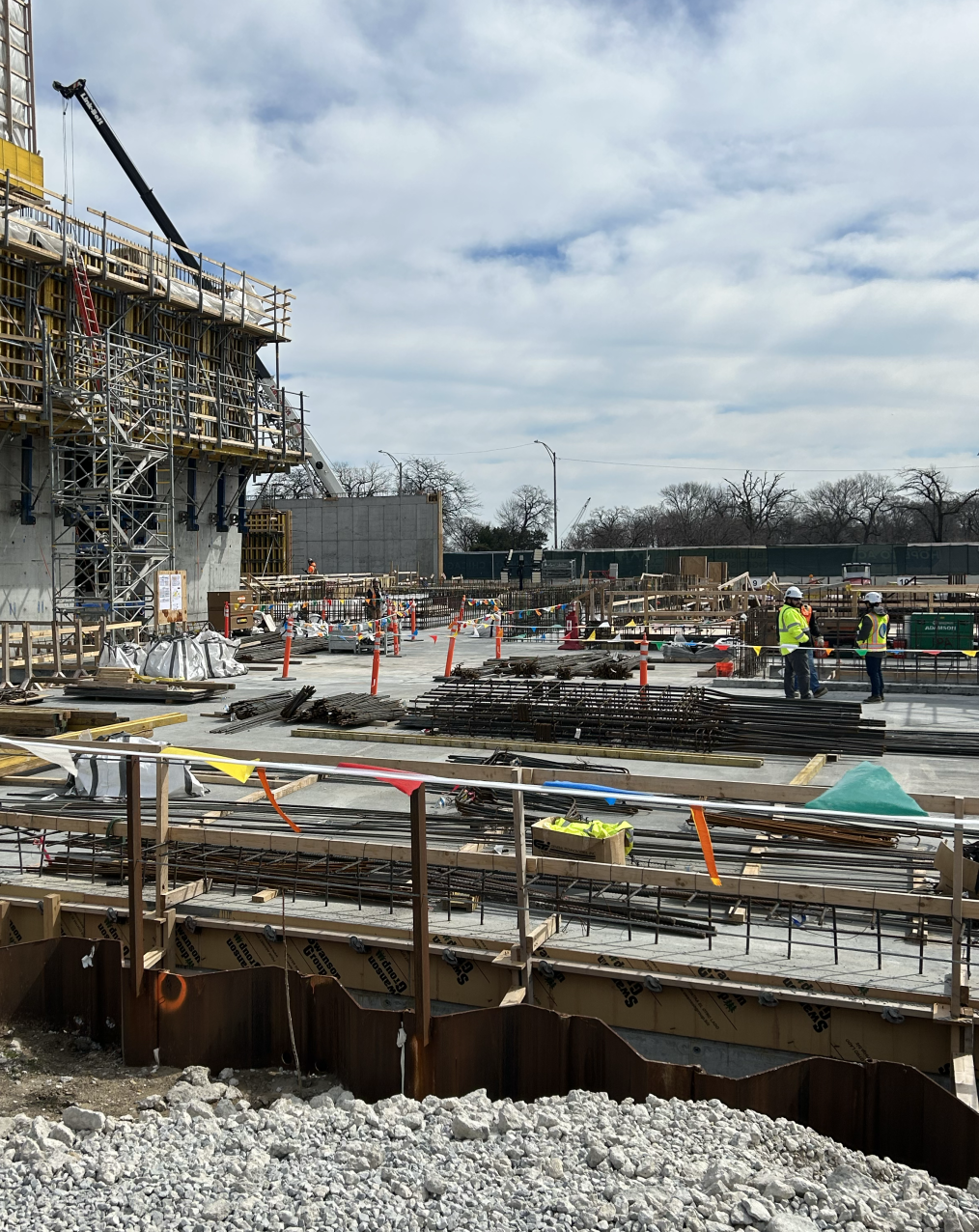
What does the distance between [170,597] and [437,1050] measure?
21.0 m

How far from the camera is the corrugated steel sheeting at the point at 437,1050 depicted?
5297 mm

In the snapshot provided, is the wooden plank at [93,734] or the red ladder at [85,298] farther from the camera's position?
the red ladder at [85,298]

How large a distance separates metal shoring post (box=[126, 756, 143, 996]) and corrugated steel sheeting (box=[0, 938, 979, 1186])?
0.12 m

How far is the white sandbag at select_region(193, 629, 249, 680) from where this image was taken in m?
21.7

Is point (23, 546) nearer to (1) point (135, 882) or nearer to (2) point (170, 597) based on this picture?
(2) point (170, 597)

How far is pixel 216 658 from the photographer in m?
22.0

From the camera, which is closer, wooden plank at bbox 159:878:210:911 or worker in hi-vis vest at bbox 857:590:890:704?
wooden plank at bbox 159:878:210:911

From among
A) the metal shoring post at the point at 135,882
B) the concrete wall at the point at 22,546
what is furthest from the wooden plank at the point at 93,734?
the concrete wall at the point at 22,546

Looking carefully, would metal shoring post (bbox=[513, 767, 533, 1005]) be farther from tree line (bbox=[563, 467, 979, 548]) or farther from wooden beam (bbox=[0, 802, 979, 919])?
tree line (bbox=[563, 467, 979, 548])

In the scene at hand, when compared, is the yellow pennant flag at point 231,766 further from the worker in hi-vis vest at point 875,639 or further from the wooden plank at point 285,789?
the worker in hi-vis vest at point 875,639

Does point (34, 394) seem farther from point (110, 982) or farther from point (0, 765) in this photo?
point (110, 982)

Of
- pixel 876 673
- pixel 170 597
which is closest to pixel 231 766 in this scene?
pixel 876 673

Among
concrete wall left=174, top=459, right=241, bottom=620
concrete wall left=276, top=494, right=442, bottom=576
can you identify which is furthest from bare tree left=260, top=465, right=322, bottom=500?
concrete wall left=174, top=459, right=241, bottom=620

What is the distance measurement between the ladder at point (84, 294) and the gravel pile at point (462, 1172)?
27365mm
